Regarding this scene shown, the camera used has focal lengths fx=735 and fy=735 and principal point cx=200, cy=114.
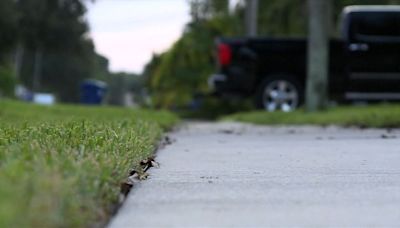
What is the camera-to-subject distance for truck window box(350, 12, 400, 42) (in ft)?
46.5

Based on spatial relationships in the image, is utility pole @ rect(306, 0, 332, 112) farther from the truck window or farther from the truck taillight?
the truck taillight

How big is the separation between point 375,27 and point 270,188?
34.3ft

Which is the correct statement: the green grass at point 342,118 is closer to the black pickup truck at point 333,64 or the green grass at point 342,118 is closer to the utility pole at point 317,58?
the utility pole at point 317,58

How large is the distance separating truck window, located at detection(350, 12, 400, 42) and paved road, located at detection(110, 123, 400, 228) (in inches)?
288

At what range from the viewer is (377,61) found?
14.2 meters

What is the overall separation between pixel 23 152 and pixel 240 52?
35.6 ft

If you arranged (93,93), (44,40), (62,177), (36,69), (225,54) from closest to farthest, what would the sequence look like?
(62,177) < (225,54) < (93,93) < (44,40) < (36,69)

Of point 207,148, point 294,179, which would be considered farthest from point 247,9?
point 294,179

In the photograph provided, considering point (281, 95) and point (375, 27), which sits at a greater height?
point (375, 27)

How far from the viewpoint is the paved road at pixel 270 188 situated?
3.60m

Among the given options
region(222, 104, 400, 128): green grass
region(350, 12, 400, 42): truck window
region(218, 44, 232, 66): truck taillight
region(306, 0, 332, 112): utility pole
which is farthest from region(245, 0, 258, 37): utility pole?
region(222, 104, 400, 128): green grass

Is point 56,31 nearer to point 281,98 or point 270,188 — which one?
point 281,98

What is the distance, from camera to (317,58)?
531 inches

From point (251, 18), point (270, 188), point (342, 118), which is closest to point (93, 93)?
point (251, 18)
